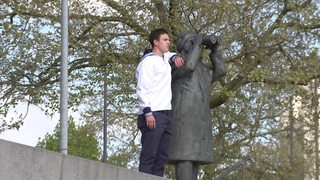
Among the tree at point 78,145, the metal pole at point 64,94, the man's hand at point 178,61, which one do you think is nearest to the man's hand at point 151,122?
the man's hand at point 178,61

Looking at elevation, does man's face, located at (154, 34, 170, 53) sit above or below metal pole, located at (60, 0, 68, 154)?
below

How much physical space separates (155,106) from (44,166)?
2196mm

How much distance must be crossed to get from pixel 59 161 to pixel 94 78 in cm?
1597

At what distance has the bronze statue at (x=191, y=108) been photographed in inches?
344

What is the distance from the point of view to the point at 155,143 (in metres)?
8.26

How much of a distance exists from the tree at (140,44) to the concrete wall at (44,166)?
12347 millimetres

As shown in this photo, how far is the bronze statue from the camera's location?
8.74 metres

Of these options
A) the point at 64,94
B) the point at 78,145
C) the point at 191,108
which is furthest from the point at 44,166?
the point at 78,145

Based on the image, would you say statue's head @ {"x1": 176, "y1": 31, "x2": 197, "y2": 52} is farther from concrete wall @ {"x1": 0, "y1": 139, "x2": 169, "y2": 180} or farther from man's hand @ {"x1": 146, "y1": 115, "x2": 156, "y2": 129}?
concrete wall @ {"x1": 0, "y1": 139, "x2": 169, "y2": 180}

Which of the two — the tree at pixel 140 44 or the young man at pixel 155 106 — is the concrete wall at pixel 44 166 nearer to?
the young man at pixel 155 106

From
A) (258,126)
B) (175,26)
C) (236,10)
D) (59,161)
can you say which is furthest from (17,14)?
(59,161)

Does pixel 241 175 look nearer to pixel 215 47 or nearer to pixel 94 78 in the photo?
pixel 94 78

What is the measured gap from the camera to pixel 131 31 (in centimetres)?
2134

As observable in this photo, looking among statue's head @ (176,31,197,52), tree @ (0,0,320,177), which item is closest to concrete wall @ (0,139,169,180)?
statue's head @ (176,31,197,52)
